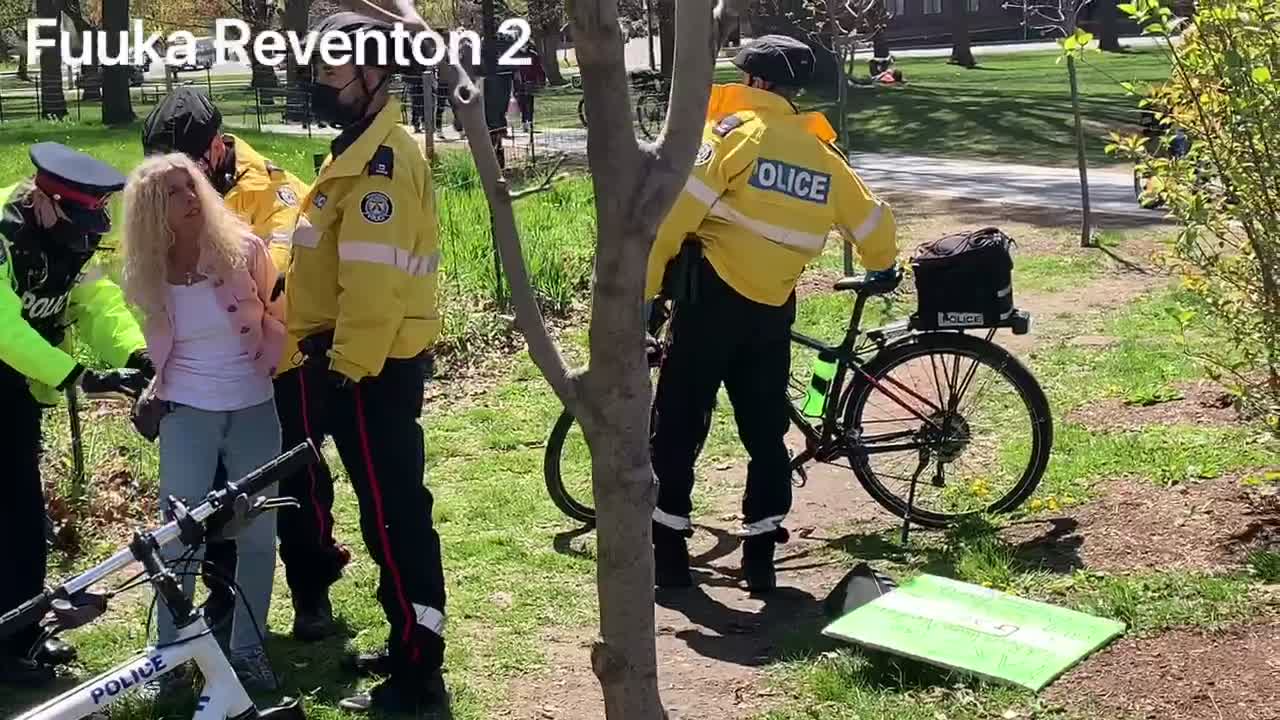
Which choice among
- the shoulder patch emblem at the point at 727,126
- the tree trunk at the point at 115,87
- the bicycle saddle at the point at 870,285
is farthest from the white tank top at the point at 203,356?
the tree trunk at the point at 115,87

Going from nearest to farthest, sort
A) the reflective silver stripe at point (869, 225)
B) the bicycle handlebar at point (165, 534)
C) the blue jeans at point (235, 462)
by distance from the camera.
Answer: the bicycle handlebar at point (165, 534), the blue jeans at point (235, 462), the reflective silver stripe at point (869, 225)

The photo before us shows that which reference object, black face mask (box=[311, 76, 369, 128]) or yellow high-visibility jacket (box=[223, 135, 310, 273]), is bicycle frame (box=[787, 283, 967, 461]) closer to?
yellow high-visibility jacket (box=[223, 135, 310, 273])

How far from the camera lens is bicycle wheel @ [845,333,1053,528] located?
5812 mm

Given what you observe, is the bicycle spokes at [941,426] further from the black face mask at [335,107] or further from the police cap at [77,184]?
the police cap at [77,184]

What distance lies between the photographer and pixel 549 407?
8.06 metres

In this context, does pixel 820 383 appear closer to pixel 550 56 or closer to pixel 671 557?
pixel 671 557

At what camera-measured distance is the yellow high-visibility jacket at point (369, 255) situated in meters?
4.14

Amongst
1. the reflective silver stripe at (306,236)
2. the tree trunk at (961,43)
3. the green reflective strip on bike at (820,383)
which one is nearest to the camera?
the reflective silver stripe at (306,236)

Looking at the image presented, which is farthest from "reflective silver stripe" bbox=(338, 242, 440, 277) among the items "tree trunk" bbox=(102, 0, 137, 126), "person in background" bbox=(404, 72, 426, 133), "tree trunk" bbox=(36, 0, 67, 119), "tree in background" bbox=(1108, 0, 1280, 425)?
"tree trunk" bbox=(36, 0, 67, 119)

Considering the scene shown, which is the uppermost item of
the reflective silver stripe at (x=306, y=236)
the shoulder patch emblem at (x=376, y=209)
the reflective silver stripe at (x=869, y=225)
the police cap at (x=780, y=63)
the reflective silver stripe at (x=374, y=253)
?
the police cap at (x=780, y=63)

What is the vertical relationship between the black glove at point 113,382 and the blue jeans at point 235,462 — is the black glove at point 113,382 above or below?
above

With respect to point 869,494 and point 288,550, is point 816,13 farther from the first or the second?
point 288,550

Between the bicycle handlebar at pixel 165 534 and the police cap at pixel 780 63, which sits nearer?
the bicycle handlebar at pixel 165 534

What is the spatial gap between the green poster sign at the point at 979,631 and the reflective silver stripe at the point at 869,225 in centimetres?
129
